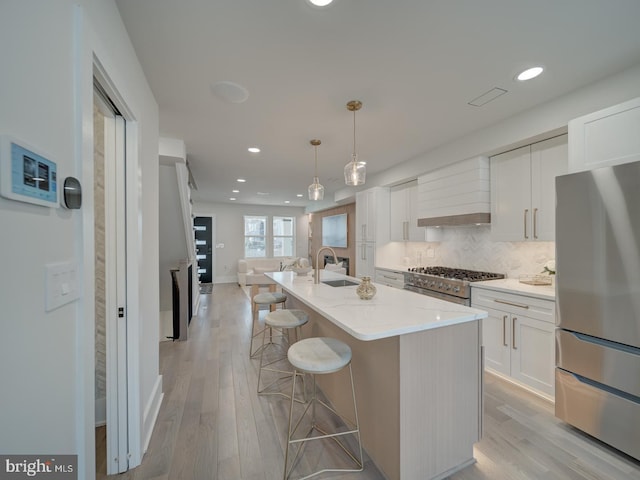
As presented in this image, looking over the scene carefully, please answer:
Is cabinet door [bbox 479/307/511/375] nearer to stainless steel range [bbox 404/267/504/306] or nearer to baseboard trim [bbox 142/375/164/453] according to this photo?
stainless steel range [bbox 404/267/504/306]

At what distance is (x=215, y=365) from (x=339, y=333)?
5.48ft

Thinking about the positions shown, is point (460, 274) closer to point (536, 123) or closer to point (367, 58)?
point (536, 123)

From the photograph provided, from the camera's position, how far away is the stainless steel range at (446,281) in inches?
113

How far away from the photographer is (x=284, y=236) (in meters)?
9.57

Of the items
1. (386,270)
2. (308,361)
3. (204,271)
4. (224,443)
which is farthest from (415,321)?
(204,271)

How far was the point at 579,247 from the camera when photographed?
1.80 m

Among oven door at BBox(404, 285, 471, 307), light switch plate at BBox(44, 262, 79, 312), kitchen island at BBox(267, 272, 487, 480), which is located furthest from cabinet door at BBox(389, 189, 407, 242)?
light switch plate at BBox(44, 262, 79, 312)

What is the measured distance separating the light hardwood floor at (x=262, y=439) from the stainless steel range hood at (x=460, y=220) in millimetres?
1626

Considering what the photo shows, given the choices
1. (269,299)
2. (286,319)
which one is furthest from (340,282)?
(269,299)

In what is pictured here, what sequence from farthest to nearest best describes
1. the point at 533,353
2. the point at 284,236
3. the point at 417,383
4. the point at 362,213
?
the point at 284,236 → the point at 362,213 → the point at 533,353 → the point at 417,383

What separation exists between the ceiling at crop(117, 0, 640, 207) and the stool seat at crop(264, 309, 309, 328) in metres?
1.83

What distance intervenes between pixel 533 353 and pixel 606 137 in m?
1.76

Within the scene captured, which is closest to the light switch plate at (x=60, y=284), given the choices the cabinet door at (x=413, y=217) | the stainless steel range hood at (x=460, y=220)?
the stainless steel range hood at (x=460, y=220)

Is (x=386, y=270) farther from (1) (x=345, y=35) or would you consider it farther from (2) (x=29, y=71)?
(2) (x=29, y=71)
